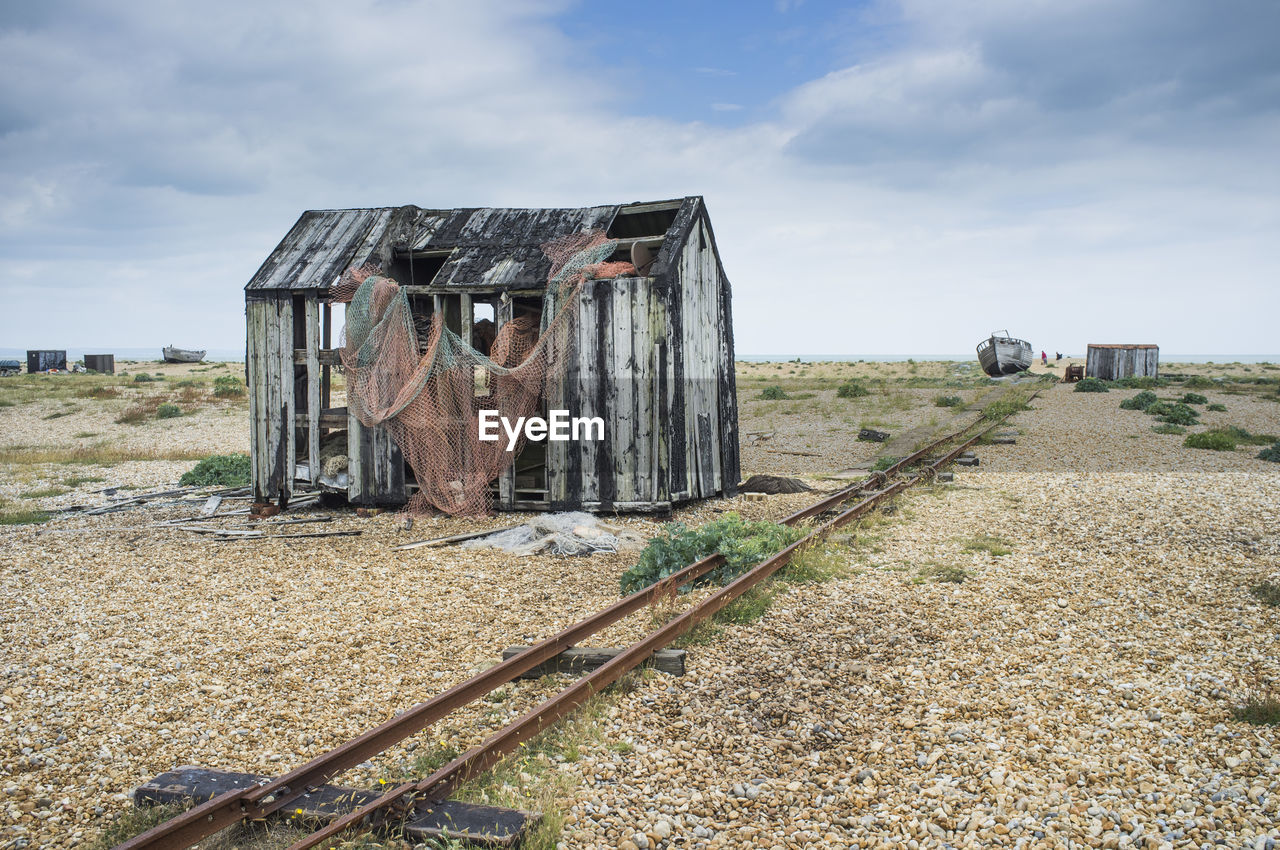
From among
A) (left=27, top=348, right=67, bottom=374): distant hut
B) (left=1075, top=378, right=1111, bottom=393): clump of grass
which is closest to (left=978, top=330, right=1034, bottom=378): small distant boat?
(left=1075, top=378, right=1111, bottom=393): clump of grass

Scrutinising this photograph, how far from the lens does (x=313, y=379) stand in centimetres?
1251

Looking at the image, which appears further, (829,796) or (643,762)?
(643,762)

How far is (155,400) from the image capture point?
34.2 meters

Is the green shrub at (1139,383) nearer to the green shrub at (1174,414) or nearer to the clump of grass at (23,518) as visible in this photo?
the green shrub at (1174,414)

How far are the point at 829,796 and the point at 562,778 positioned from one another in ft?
4.13

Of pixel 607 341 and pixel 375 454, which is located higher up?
pixel 607 341

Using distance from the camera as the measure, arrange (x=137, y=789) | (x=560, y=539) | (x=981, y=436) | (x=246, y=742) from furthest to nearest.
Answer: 1. (x=981, y=436)
2. (x=560, y=539)
3. (x=246, y=742)
4. (x=137, y=789)

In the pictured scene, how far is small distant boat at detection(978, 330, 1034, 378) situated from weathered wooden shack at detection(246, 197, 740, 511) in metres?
39.0

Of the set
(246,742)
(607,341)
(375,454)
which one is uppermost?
(607,341)

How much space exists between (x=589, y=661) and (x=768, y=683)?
117cm

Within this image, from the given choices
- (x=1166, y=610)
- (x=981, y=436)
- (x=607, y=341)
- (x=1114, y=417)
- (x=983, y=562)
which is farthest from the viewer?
(x=1114, y=417)

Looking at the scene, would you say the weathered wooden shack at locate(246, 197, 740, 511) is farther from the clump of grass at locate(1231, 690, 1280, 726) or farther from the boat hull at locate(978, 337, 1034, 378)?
the boat hull at locate(978, 337, 1034, 378)

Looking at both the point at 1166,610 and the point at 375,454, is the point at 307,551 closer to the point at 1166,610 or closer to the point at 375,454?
the point at 375,454

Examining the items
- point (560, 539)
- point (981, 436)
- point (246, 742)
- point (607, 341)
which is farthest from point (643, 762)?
point (981, 436)
